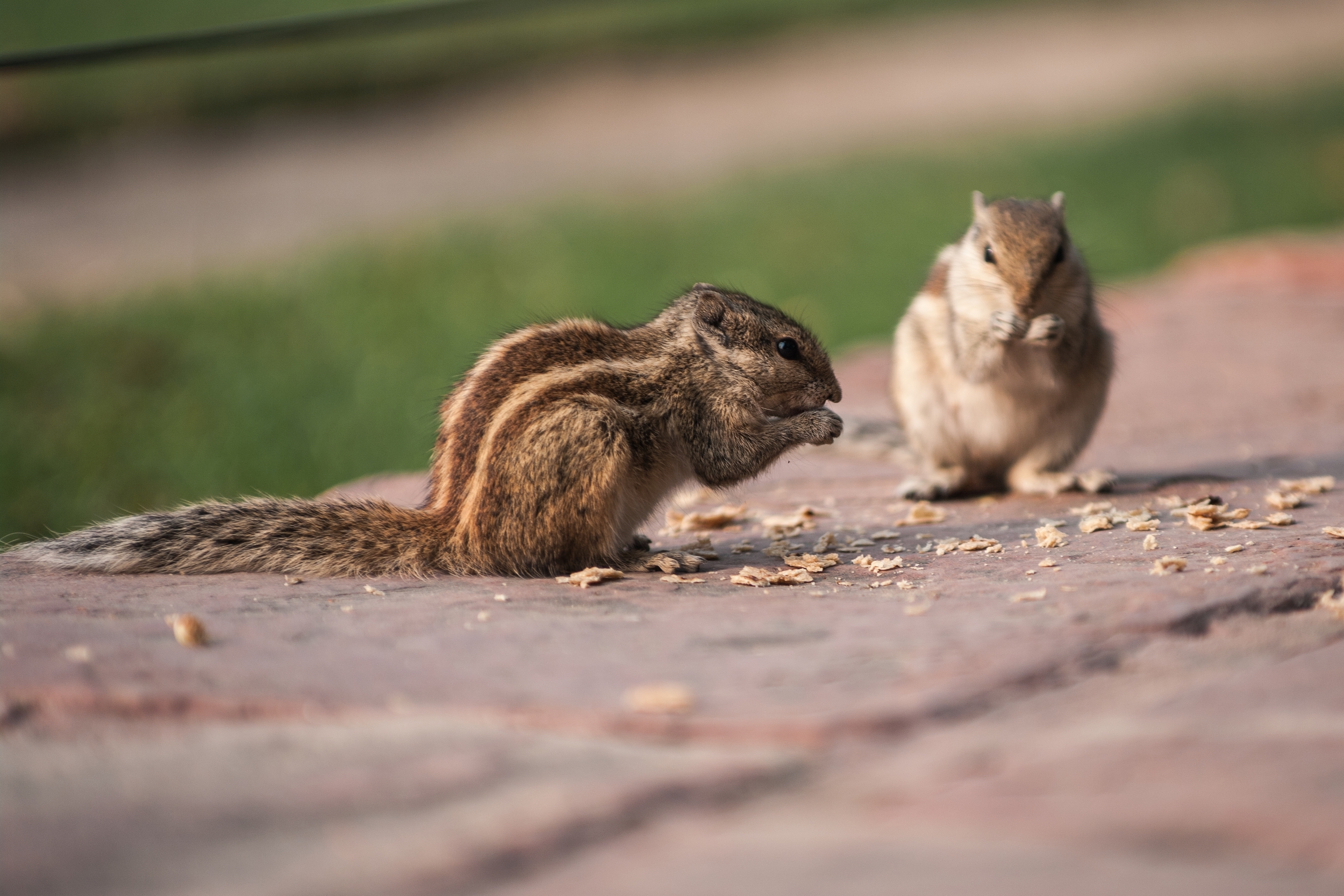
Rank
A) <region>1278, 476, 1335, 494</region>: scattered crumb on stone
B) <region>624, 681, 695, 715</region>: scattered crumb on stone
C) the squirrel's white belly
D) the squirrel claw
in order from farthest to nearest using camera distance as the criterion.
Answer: the squirrel's white belly < <region>1278, 476, 1335, 494</region>: scattered crumb on stone < the squirrel claw < <region>624, 681, 695, 715</region>: scattered crumb on stone

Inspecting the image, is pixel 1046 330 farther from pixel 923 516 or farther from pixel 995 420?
pixel 923 516

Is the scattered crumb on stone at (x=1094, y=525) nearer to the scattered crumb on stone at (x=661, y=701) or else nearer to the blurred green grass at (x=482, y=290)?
the blurred green grass at (x=482, y=290)

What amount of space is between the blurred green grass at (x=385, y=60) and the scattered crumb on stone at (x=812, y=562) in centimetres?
879

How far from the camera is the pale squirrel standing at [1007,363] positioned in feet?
14.8

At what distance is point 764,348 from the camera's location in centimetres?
400

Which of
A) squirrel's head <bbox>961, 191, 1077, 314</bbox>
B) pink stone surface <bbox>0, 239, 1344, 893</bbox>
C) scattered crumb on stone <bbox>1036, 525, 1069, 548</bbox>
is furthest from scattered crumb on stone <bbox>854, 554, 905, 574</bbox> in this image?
squirrel's head <bbox>961, 191, 1077, 314</bbox>

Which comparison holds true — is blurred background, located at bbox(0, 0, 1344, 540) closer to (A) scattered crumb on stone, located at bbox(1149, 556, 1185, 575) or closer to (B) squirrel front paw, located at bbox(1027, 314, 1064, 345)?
(B) squirrel front paw, located at bbox(1027, 314, 1064, 345)

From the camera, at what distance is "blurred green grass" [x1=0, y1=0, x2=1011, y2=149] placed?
14305 millimetres

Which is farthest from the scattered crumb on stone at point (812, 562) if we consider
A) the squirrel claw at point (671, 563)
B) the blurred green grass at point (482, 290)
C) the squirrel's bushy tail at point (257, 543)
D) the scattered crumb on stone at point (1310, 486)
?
the scattered crumb on stone at point (1310, 486)

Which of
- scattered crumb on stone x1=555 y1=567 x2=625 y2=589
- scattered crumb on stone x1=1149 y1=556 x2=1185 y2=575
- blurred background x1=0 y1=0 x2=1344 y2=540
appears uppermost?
blurred background x1=0 y1=0 x2=1344 y2=540

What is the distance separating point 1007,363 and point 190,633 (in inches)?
116

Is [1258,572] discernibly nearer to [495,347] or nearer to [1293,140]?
[495,347]

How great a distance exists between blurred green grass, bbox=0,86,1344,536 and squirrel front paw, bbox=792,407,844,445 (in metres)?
0.68

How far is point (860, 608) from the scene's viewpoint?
288cm
